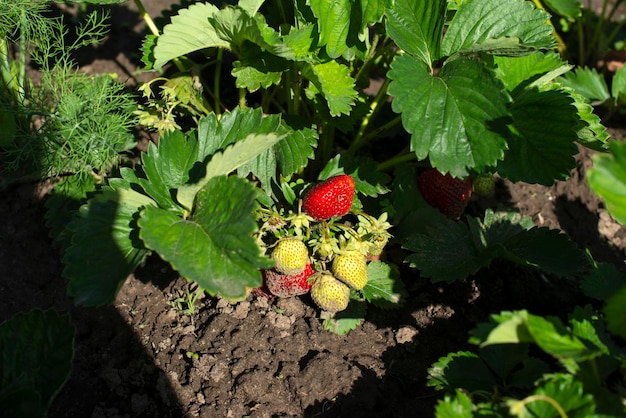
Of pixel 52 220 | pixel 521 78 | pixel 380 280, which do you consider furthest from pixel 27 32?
pixel 521 78

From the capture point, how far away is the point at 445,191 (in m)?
1.96

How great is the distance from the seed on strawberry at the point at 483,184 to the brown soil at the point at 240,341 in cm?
24

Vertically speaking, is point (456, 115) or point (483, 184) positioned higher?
point (456, 115)

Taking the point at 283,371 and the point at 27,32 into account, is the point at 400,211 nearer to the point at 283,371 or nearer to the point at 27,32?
the point at 283,371

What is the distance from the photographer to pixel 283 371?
5.61ft

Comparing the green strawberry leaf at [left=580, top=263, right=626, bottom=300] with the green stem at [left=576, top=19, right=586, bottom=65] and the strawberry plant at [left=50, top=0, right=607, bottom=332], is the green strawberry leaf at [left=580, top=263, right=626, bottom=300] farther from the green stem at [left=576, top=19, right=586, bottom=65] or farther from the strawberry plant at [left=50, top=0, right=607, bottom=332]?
the green stem at [left=576, top=19, right=586, bottom=65]

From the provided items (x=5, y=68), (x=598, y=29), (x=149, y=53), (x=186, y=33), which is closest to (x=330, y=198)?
(x=186, y=33)

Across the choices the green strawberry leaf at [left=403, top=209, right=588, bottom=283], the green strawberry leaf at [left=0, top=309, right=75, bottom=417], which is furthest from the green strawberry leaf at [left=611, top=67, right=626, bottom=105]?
the green strawberry leaf at [left=0, top=309, right=75, bottom=417]

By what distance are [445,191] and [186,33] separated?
2.96ft

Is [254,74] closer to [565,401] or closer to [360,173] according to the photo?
[360,173]

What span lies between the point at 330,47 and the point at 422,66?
0.80ft

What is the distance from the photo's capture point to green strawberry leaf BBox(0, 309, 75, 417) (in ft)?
4.61

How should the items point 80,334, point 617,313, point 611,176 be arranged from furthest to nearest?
1. point 80,334
2. point 617,313
3. point 611,176

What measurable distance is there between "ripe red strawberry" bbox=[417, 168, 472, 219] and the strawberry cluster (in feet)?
0.98
